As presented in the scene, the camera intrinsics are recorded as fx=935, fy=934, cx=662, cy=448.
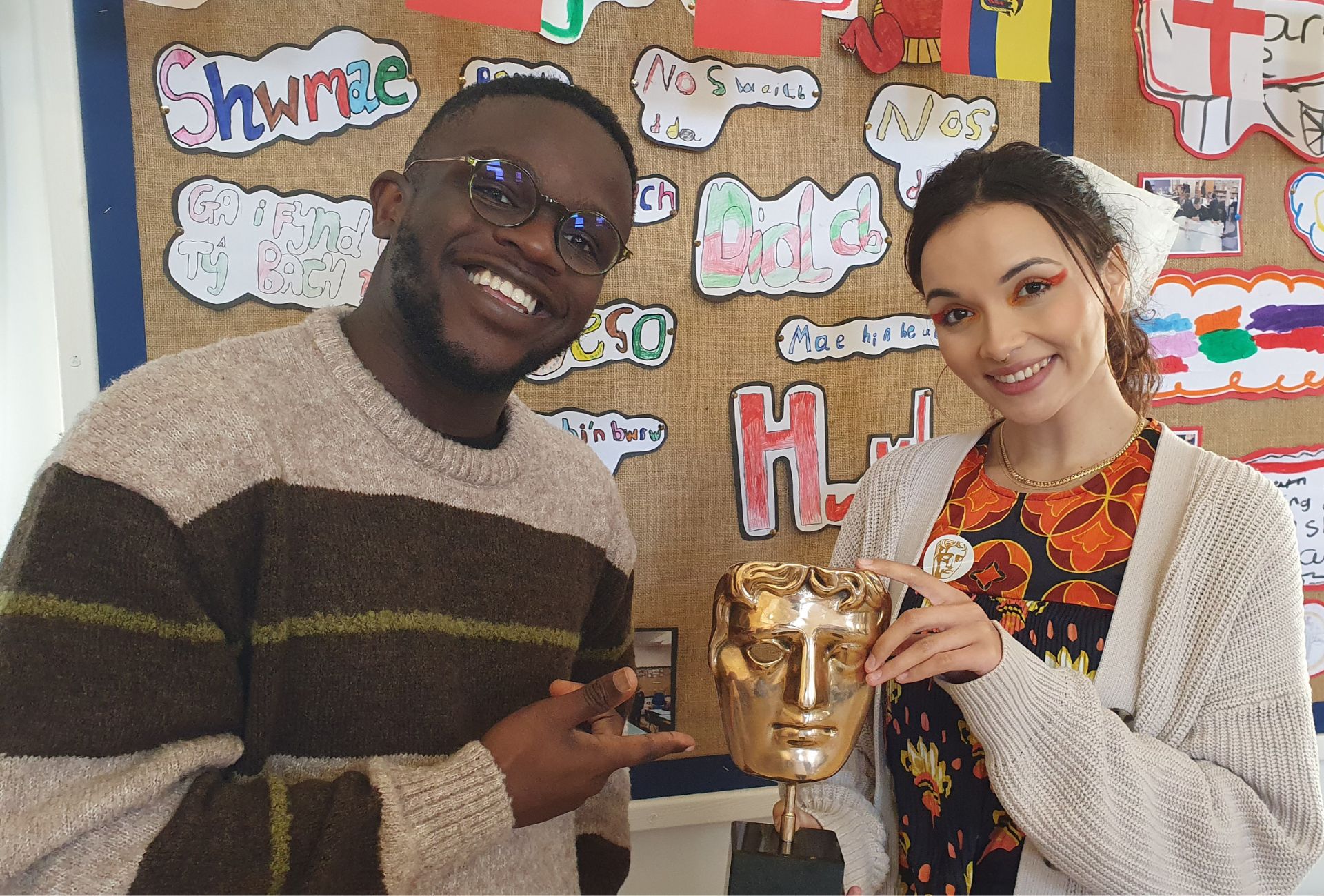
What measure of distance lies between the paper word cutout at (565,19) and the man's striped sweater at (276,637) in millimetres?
723

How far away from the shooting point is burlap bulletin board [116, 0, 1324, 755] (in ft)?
4.51

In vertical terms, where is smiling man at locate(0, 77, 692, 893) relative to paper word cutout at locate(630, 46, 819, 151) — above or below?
below

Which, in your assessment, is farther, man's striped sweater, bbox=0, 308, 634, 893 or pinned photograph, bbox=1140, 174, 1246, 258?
pinned photograph, bbox=1140, 174, 1246, 258

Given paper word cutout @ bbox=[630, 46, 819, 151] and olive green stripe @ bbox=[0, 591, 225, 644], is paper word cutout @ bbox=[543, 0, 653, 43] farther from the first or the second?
olive green stripe @ bbox=[0, 591, 225, 644]

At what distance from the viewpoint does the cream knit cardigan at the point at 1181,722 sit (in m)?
0.95

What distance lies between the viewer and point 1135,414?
1217 millimetres

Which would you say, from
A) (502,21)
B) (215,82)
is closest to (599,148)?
(502,21)

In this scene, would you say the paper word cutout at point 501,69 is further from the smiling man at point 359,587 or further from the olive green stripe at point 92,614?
the olive green stripe at point 92,614

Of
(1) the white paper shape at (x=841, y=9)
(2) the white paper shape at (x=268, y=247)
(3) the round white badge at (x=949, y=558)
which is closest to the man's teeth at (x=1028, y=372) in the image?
(3) the round white badge at (x=949, y=558)

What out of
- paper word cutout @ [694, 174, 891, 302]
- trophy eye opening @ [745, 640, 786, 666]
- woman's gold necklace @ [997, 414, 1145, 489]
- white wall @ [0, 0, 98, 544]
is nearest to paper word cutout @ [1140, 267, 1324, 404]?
paper word cutout @ [694, 174, 891, 302]

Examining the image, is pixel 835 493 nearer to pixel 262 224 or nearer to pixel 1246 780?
pixel 1246 780

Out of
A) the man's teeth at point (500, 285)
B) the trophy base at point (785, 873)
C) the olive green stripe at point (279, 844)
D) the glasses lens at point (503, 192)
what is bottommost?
the trophy base at point (785, 873)

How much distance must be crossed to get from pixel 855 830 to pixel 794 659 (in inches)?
15.7

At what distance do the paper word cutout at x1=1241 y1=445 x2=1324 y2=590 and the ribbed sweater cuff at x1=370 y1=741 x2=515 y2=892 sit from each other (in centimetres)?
177
